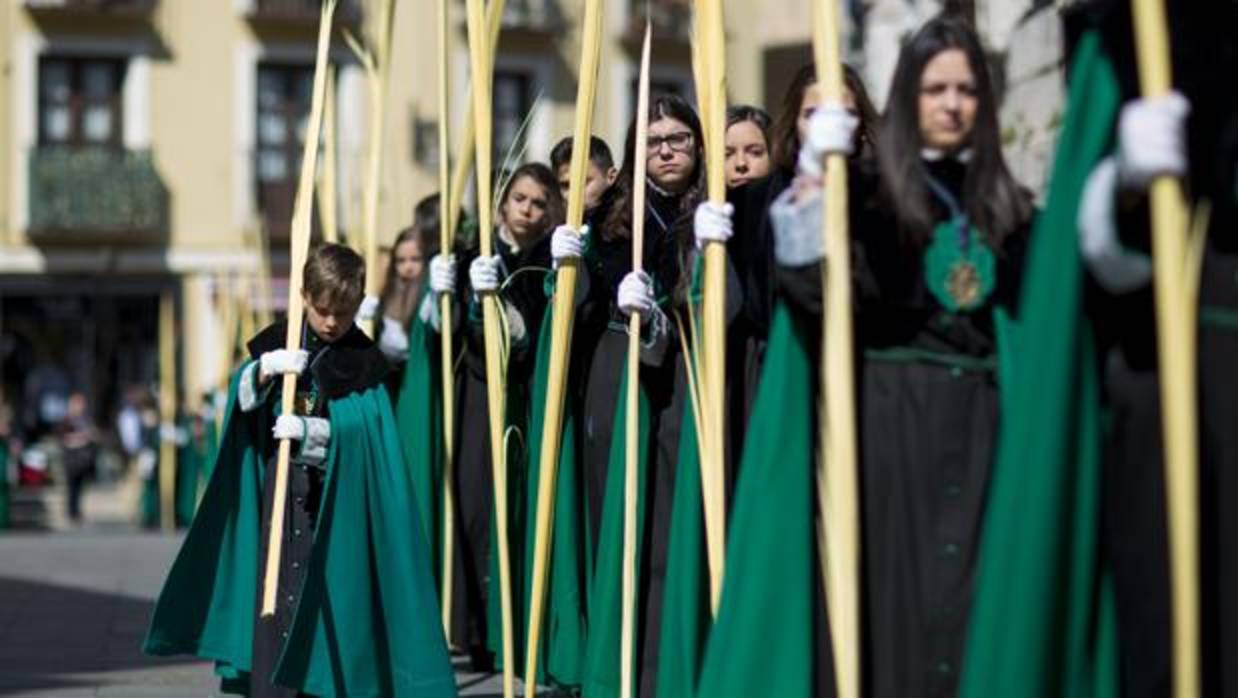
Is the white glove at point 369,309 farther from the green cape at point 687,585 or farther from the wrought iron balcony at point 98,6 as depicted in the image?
the wrought iron balcony at point 98,6

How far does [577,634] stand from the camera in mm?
8320

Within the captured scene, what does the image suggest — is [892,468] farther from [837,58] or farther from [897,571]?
[837,58]

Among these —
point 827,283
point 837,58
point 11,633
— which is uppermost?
A: point 837,58

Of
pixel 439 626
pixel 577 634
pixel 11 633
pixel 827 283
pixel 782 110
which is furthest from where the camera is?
pixel 11 633

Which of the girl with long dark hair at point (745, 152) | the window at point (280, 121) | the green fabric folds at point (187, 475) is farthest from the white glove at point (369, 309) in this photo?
the window at point (280, 121)

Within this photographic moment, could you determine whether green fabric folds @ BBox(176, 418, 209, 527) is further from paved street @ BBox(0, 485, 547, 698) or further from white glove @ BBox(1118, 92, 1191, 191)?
white glove @ BBox(1118, 92, 1191, 191)

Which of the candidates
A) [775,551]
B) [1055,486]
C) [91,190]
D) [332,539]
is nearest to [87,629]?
[332,539]

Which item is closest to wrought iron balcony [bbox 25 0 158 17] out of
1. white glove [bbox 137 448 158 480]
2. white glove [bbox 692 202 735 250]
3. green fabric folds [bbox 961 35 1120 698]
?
white glove [bbox 137 448 158 480]

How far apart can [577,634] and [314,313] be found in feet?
4.71

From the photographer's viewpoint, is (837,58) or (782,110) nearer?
(837,58)

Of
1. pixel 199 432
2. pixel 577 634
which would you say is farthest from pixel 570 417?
pixel 199 432

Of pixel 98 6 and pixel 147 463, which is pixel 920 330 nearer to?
pixel 147 463

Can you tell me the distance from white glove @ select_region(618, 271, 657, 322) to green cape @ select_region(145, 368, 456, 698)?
1.28 metres

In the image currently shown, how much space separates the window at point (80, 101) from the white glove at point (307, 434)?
1082 inches
